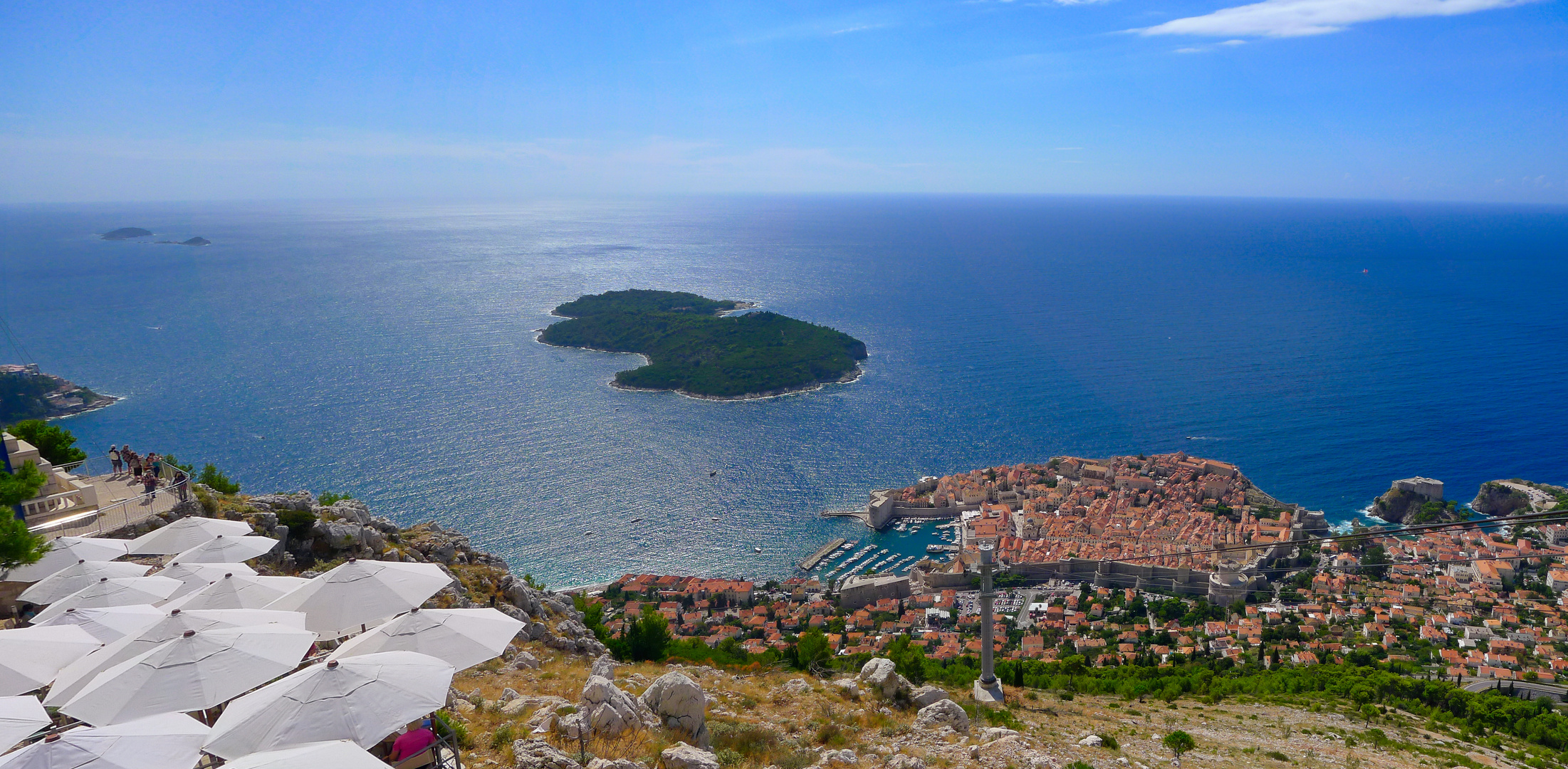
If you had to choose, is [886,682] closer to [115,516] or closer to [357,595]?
[357,595]

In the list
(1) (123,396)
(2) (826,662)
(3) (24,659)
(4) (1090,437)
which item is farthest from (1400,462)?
(1) (123,396)

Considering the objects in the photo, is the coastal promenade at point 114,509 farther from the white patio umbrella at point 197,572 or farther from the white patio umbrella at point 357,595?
the white patio umbrella at point 357,595

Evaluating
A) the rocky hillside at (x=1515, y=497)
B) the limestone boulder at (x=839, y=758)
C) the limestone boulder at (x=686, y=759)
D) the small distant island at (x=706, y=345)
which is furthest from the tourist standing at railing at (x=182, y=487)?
the rocky hillside at (x=1515, y=497)

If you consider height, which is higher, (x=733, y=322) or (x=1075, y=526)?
(x=733, y=322)

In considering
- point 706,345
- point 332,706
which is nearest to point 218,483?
point 332,706

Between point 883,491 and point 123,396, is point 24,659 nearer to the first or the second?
point 883,491
